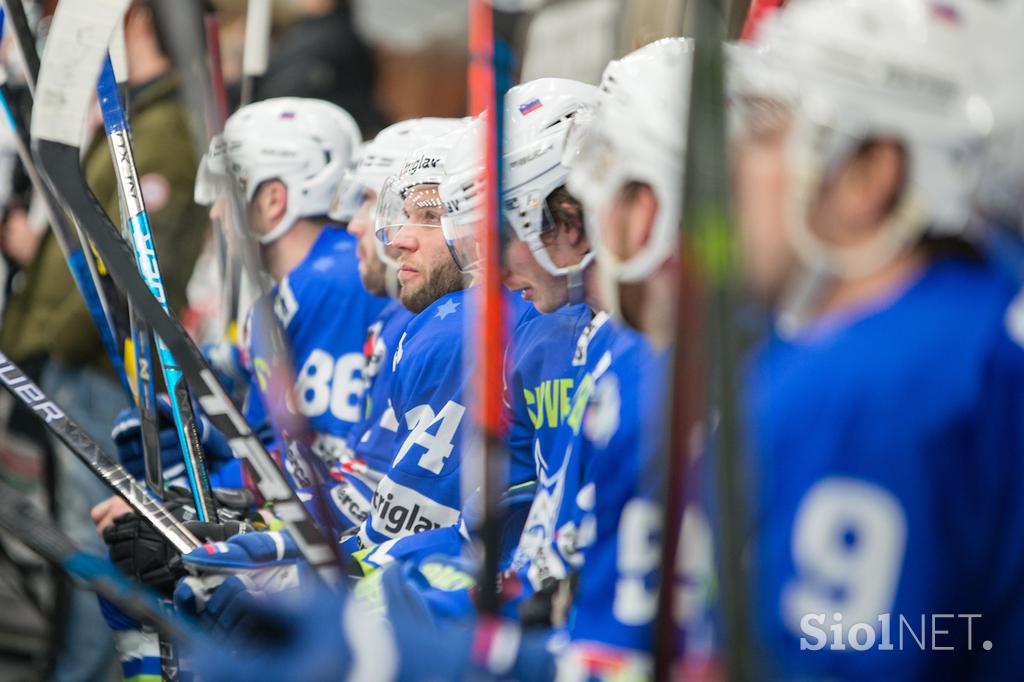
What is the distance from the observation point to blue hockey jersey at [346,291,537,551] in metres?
2.65

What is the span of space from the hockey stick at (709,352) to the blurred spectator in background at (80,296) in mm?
3050

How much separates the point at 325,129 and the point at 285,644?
2409 millimetres

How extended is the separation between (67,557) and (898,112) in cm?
124

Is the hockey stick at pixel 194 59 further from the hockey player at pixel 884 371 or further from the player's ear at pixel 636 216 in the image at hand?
the hockey player at pixel 884 371

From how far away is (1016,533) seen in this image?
4.60 ft

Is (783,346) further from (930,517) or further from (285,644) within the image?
(285,644)

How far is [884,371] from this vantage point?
1375 mm

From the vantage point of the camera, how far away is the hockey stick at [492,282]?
5.24 ft

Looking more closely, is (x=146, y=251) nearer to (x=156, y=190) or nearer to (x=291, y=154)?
(x=291, y=154)

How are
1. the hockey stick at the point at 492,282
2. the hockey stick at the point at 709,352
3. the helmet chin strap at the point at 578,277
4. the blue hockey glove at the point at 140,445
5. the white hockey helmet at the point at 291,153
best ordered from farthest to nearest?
1. the white hockey helmet at the point at 291,153
2. the blue hockey glove at the point at 140,445
3. the helmet chin strap at the point at 578,277
4. the hockey stick at the point at 492,282
5. the hockey stick at the point at 709,352

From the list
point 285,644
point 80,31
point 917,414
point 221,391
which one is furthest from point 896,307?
point 80,31

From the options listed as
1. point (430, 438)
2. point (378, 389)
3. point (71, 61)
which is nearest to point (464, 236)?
point (430, 438)

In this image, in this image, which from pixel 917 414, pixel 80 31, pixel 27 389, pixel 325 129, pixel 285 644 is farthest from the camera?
pixel 325 129
